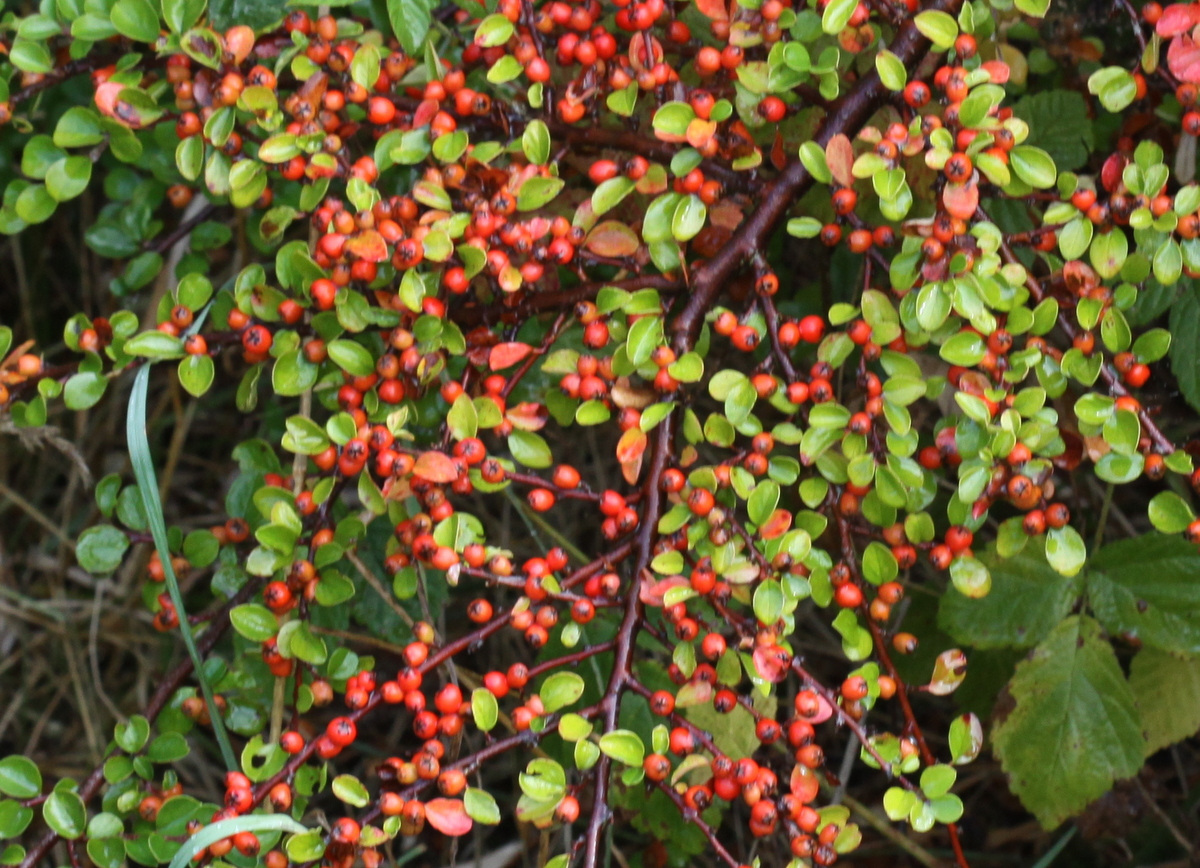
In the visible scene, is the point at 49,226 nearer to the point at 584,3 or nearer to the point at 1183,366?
Answer: the point at 584,3

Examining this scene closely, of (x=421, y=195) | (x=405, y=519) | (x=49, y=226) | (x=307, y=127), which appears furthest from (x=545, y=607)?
(x=49, y=226)

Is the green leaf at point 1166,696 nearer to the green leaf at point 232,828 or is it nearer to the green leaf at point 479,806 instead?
the green leaf at point 479,806

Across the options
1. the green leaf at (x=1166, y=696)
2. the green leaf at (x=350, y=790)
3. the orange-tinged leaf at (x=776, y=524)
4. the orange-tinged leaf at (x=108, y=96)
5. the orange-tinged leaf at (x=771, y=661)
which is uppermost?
the orange-tinged leaf at (x=108, y=96)

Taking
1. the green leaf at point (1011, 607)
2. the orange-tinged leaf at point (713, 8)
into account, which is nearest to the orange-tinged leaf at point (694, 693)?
the green leaf at point (1011, 607)

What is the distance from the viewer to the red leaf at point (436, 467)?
1006 millimetres

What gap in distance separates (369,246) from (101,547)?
20.8 inches

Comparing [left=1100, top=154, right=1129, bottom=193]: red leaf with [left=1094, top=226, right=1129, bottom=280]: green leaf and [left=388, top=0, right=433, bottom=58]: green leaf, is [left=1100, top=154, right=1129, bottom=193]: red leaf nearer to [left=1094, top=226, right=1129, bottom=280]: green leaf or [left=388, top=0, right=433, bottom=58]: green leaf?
[left=1094, top=226, right=1129, bottom=280]: green leaf

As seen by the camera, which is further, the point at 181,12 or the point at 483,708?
the point at 181,12

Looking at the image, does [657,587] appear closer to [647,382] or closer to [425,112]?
[647,382]

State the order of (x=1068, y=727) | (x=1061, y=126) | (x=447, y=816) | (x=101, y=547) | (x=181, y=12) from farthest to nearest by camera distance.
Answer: (x=1061, y=126), (x=1068, y=727), (x=101, y=547), (x=181, y=12), (x=447, y=816)

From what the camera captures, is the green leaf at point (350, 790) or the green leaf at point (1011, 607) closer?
the green leaf at point (350, 790)

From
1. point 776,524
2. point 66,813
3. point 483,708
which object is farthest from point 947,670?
point 66,813

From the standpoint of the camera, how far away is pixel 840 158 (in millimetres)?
1062

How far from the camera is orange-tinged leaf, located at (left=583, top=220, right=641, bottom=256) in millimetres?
1126
